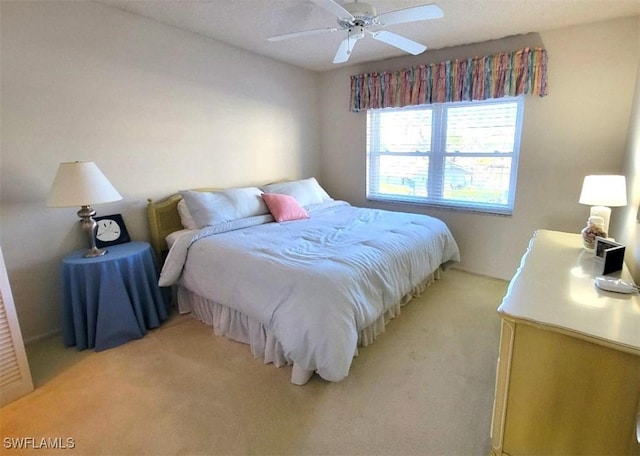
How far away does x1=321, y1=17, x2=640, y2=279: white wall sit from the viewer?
261 centimetres

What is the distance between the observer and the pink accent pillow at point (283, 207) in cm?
312

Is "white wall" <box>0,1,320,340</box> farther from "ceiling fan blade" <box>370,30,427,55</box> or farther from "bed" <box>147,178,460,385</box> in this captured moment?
"ceiling fan blade" <box>370,30,427,55</box>

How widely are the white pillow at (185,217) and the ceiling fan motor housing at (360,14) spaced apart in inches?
74.3

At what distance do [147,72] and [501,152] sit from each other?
3283 millimetres

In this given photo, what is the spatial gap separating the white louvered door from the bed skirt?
1039 millimetres

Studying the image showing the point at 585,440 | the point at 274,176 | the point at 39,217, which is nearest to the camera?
the point at 585,440

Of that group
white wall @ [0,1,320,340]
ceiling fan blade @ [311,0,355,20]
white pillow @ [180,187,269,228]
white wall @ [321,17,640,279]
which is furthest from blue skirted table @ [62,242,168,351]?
white wall @ [321,17,640,279]

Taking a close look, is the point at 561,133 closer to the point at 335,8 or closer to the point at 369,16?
the point at 369,16

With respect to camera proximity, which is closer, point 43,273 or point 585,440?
point 585,440

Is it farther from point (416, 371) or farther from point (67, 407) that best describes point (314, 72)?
point (67, 407)

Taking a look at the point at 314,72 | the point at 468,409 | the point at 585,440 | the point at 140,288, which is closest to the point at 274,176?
the point at 314,72

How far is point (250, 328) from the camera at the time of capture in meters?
Result: 2.18

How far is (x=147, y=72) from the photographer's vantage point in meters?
2.67

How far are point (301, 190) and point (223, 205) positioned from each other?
996 millimetres
